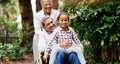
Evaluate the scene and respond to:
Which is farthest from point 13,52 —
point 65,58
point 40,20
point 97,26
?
point 65,58

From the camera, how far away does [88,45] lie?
379 inches

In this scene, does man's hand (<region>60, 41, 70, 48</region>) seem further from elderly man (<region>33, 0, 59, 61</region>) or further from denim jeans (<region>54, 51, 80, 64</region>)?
elderly man (<region>33, 0, 59, 61</region>)

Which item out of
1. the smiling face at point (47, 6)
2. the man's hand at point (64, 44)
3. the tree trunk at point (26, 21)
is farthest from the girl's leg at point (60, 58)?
the tree trunk at point (26, 21)

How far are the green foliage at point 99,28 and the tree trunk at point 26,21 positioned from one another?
21.2 ft

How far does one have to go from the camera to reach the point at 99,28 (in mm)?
8336

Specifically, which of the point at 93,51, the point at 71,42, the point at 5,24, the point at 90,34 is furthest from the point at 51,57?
the point at 5,24

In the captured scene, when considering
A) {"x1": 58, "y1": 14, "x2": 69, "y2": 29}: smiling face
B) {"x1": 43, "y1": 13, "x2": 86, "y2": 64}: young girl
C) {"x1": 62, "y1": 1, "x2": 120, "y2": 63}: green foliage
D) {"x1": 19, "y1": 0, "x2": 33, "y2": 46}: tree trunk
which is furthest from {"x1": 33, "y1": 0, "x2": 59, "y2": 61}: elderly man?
{"x1": 19, "y1": 0, "x2": 33, "y2": 46}: tree trunk

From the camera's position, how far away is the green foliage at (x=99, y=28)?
827 centimetres

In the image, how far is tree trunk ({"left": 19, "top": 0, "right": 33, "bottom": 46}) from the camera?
52.3ft

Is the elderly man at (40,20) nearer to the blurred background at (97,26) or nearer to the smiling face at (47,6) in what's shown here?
the smiling face at (47,6)

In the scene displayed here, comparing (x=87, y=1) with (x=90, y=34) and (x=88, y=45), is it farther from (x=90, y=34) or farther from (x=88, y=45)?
(x=88, y=45)

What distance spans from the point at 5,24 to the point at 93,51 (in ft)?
37.4

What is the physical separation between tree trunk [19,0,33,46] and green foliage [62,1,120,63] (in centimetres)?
647

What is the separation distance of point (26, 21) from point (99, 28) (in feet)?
28.3
